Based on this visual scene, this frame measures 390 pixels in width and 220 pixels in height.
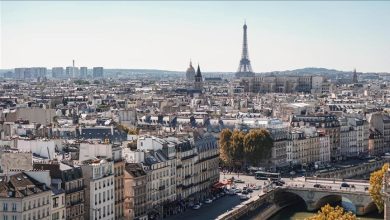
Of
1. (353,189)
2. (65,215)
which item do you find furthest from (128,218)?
(353,189)

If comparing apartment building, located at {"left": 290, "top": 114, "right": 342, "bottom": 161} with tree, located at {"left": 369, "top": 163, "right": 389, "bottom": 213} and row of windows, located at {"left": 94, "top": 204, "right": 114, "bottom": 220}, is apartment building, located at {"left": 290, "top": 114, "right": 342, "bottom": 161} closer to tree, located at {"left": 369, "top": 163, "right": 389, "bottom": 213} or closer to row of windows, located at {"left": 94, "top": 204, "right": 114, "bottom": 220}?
tree, located at {"left": 369, "top": 163, "right": 389, "bottom": 213}

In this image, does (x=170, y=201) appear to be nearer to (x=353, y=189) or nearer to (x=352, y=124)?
(x=353, y=189)

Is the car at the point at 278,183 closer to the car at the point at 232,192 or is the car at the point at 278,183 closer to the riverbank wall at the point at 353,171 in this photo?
the car at the point at 232,192

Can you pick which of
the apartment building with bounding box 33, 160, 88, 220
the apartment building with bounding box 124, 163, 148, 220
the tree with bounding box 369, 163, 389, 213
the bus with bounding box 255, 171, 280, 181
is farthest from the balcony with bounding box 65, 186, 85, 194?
the bus with bounding box 255, 171, 280, 181

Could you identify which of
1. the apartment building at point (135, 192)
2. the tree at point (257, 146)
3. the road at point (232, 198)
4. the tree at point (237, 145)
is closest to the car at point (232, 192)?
the road at point (232, 198)

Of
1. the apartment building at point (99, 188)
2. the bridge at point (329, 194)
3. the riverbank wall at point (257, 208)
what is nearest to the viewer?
the apartment building at point (99, 188)
